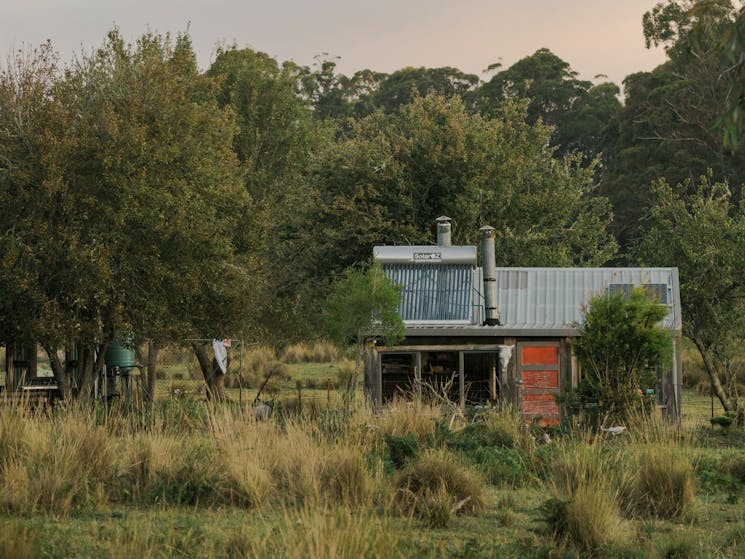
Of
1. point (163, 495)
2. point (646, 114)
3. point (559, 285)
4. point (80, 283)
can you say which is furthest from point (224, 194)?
point (646, 114)

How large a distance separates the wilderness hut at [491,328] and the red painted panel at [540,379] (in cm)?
2

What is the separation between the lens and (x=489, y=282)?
76.2 feet

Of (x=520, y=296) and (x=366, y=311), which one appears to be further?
(x=520, y=296)

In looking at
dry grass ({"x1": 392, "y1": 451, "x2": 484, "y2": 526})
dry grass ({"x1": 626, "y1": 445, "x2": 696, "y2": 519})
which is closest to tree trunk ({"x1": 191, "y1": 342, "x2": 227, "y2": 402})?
dry grass ({"x1": 392, "y1": 451, "x2": 484, "y2": 526})

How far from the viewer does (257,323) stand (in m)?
30.8

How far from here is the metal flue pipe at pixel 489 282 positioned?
A: 23062 mm

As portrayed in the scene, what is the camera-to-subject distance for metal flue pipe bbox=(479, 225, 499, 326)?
23.1m

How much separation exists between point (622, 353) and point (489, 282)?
13.6 ft

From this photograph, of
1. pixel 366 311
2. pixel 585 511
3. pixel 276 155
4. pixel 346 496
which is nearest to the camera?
pixel 585 511

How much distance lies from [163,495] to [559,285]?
44.7 feet

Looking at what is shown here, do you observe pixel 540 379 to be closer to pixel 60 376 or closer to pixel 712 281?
pixel 712 281

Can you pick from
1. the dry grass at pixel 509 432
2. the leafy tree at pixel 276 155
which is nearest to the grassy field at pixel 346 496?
the dry grass at pixel 509 432

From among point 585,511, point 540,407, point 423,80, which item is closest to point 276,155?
point 540,407

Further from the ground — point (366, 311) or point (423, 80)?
point (423, 80)
